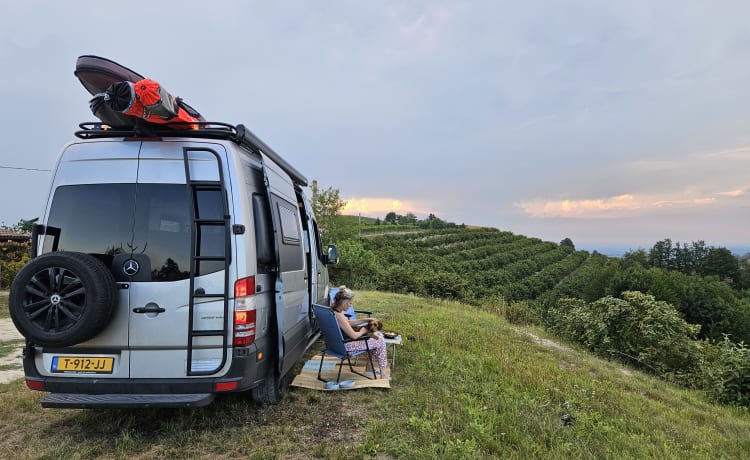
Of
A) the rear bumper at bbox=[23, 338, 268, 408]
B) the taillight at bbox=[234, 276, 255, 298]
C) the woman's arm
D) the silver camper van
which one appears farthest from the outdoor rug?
the taillight at bbox=[234, 276, 255, 298]

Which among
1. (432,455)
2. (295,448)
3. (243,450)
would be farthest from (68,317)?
(432,455)

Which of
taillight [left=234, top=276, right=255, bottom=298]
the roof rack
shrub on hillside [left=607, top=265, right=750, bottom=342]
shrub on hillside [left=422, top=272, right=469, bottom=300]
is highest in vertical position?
the roof rack

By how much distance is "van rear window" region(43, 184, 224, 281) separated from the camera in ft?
10.1

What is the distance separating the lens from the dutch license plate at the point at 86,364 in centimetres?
302

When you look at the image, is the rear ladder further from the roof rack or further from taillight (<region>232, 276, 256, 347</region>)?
the roof rack

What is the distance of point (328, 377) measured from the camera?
16.1 feet

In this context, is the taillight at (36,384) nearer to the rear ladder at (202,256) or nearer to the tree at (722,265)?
the rear ladder at (202,256)

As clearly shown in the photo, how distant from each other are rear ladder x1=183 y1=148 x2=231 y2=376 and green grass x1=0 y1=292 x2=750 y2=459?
0.80m

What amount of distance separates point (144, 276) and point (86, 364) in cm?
77

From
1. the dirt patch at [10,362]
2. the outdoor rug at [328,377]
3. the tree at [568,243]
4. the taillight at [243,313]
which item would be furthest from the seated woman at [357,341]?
the tree at [568,243]

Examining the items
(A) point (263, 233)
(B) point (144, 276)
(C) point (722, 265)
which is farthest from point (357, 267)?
(C) point (722, 265)

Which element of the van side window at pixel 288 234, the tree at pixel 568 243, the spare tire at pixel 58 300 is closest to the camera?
the spare tire at pixel 58 300

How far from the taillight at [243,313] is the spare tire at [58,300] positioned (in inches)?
34.5

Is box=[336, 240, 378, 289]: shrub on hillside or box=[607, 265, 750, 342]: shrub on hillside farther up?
box=[336, 240, 378, 289]: shrub on hillside
